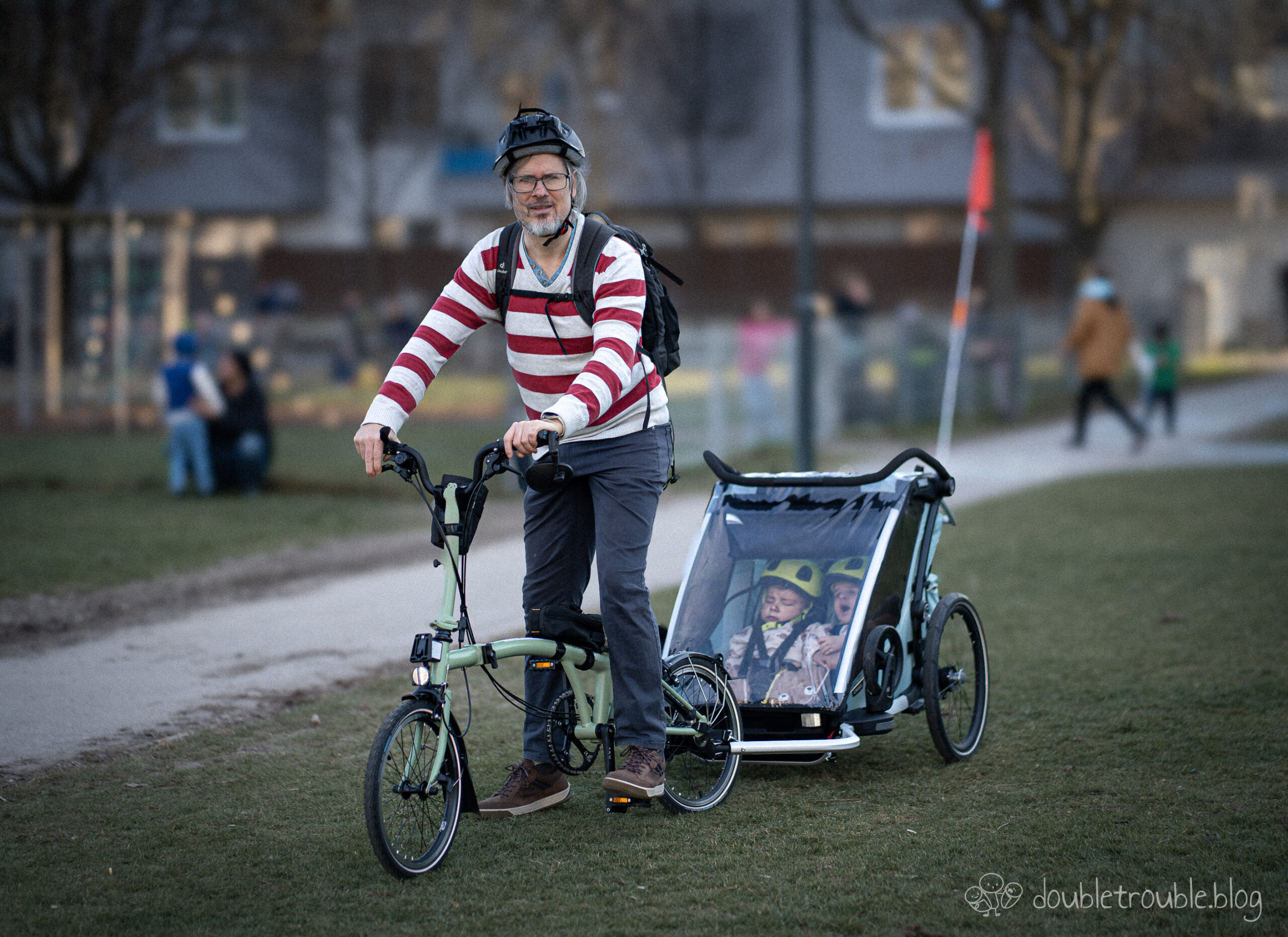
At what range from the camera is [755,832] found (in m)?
4.78

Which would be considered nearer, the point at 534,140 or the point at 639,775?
the point at 534,140

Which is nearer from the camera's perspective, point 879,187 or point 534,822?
point 534,822

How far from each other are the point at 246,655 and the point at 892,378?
13.1m

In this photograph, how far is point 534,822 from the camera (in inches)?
193

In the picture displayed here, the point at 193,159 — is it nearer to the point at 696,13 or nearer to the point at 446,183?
the point at 446,183

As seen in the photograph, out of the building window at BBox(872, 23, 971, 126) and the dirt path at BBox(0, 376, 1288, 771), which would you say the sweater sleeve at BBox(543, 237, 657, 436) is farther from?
the building window at BBox(872, 23, 971, 126)

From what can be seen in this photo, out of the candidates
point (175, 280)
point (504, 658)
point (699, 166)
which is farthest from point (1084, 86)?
point (504, 658)

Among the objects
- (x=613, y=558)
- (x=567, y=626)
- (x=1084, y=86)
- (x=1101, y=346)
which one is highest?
(x=1084, y=86)

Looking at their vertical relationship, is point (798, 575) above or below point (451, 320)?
below

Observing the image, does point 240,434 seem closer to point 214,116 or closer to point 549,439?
point 549,439

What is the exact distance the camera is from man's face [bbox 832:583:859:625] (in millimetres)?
5445

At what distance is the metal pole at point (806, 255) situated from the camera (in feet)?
41.5

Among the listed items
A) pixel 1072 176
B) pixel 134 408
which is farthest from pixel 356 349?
pixel 1072 176

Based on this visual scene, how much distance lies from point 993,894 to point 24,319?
57.8ft
